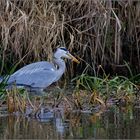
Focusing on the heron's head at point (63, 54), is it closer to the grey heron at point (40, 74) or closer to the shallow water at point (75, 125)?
the grey heron at point (40, 74)

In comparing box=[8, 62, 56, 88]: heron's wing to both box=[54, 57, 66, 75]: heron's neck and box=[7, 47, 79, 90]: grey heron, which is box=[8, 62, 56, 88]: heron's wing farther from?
box=[54, 57, 66, 75]: heron's neck

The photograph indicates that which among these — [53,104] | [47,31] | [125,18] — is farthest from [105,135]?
[125,18]

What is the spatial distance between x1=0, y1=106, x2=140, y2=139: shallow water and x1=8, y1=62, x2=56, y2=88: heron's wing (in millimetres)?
2144

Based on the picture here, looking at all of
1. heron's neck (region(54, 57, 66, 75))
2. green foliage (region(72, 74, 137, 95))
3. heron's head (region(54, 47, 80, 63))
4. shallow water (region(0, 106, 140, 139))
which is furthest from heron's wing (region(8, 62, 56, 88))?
shallow water (region(0, 106, 140, 139))

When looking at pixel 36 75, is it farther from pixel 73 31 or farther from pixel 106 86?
pixel 106 86

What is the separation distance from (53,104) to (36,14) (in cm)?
283

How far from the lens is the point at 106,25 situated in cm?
1109

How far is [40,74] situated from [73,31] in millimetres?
1095

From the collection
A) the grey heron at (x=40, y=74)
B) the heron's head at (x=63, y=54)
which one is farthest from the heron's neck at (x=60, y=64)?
the heron's head at (x=63, y=54)

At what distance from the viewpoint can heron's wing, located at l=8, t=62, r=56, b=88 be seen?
1022 centimetres

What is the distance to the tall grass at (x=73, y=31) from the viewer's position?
35.4 ft

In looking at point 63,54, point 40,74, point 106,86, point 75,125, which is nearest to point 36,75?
point 40,74

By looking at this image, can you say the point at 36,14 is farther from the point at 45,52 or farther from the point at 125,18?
the point at 125,18

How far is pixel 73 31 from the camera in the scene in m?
11.2
